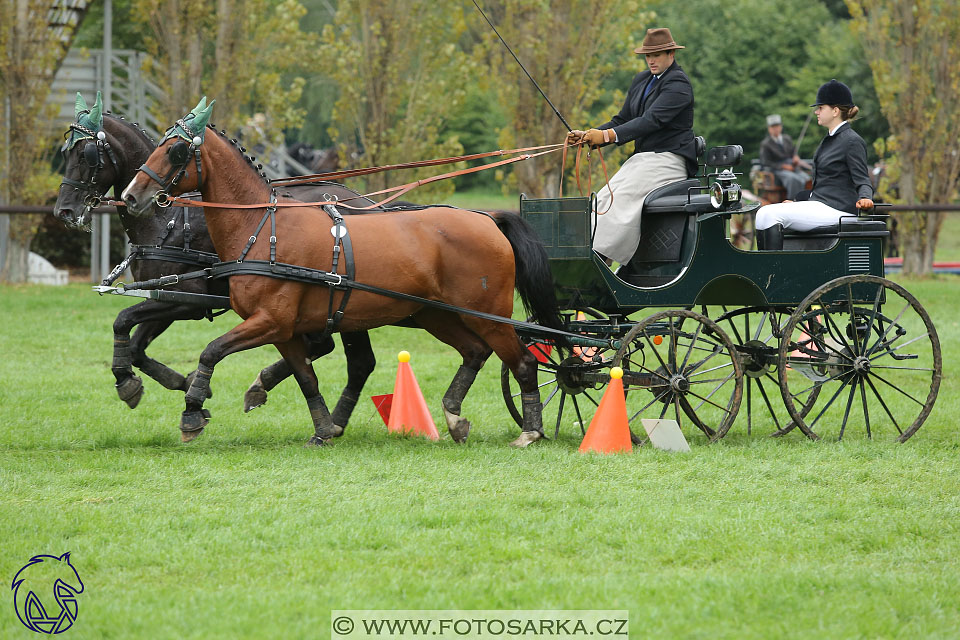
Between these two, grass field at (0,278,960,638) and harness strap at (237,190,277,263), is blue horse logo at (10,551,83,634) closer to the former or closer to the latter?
grass field at (0,278,960,638)

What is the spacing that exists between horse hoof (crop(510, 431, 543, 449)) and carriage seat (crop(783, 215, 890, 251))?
86.7 inches

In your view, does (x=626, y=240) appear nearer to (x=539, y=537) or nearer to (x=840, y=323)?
(x=539, y=537)

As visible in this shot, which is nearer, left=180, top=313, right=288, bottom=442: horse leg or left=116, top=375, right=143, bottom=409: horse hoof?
left=180, top=313, right=288, bottom=442: horse leg

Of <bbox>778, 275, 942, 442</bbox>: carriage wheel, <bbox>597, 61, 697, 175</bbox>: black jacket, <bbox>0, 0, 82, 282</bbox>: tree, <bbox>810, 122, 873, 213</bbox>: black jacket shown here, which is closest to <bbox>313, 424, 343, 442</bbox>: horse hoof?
<bbox>597, 61, 697, 175</bbox>: black jacket

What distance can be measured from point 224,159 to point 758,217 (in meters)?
3.63

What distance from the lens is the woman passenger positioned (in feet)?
26.1

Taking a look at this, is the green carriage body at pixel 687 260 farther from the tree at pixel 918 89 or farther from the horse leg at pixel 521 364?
the tree at pixel 918 89

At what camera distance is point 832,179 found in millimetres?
8102

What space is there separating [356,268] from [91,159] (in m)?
1.89

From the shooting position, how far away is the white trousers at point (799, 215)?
7.98m

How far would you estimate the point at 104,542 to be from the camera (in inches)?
204

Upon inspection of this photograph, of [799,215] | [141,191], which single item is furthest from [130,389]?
[799,215]

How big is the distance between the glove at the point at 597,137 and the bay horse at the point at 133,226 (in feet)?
5.47

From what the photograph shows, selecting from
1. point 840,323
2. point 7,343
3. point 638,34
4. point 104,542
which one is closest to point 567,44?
point 840,323
